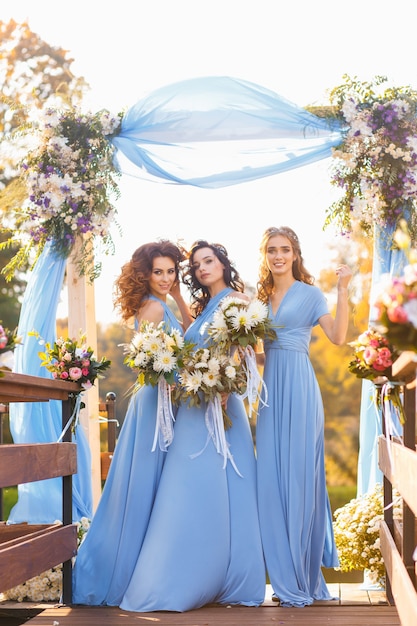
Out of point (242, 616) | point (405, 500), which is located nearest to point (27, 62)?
point (242, 616)

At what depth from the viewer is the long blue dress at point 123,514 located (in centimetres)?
493

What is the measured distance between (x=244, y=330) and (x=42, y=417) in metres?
1.78

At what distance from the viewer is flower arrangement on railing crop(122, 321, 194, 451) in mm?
4867

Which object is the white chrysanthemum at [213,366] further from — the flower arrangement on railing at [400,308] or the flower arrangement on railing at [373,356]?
the flower arrangement on railing at [400,308]

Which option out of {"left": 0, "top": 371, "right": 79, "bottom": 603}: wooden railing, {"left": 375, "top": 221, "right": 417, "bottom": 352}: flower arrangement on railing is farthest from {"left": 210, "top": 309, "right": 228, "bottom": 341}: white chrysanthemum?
{"left": 375, "top": 221, "right": 417, "bottom": 352}: flower arrangement on railing

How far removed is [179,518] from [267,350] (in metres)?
1.06

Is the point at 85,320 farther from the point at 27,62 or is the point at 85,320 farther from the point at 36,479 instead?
the point at 27,62

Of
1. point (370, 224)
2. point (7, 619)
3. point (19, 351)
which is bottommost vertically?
point (7, 619)

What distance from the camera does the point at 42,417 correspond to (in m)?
5.96

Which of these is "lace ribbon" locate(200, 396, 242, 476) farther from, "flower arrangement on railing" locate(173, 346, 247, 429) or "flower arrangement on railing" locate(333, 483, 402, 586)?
"flower arrangement on railing" locate(333, 483, 402, 586)

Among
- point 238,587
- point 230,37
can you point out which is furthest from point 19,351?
point 230,37

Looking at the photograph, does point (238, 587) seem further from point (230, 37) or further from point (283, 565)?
point (230, 37)

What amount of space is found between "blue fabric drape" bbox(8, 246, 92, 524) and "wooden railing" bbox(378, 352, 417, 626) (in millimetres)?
2114

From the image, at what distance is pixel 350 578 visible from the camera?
14.1m
